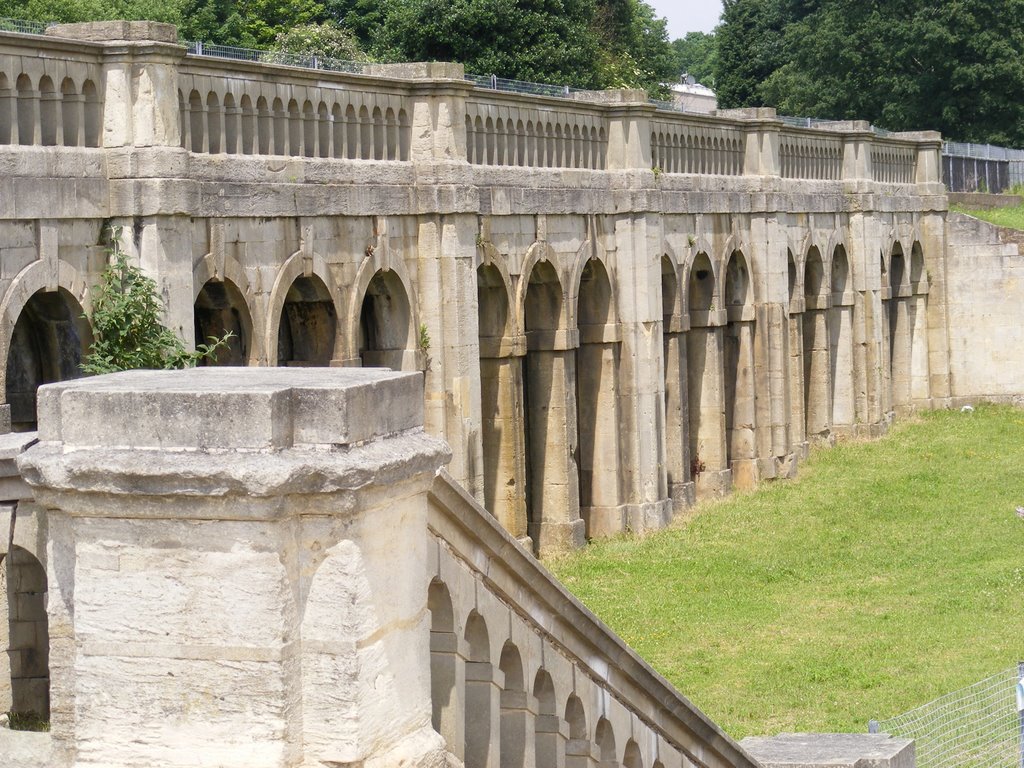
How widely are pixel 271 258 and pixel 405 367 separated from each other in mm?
2899

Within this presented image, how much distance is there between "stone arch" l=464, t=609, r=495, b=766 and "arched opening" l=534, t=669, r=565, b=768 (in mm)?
523

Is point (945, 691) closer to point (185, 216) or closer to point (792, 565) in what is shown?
point (792, 565)

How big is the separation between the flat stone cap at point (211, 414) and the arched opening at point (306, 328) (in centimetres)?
1273

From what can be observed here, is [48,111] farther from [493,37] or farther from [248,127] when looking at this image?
[493,37]

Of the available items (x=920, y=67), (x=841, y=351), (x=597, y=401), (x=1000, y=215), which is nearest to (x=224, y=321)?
Answer: (x=597, y=401)

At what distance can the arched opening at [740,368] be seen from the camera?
29266 millimetres

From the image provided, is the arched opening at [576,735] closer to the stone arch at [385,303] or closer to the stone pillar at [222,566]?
the stone pillar at [222,566]

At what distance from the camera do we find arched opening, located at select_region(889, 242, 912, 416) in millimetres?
38125

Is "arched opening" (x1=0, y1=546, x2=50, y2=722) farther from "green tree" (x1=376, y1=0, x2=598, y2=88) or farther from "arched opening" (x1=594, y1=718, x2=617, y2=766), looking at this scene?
"green tree" (x1=376, y1=0, x2=598, y2=88)

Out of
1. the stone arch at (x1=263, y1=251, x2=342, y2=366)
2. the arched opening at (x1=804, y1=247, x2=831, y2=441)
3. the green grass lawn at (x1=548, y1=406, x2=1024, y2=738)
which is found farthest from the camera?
the arched opening at (x1=804, y1=247, x2=831, y2=441)

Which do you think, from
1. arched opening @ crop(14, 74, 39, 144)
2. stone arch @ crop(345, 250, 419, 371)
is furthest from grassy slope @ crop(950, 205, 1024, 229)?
arched opening @ crop(14, 74, 39, 144)

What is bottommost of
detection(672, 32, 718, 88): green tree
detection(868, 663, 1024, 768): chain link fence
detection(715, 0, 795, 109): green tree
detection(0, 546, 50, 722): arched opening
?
detection(868, 663, 1024, 768): chain link fence

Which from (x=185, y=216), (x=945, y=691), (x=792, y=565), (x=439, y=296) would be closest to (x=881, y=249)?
(x=792, y=565)

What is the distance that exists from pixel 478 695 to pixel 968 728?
824 cm
